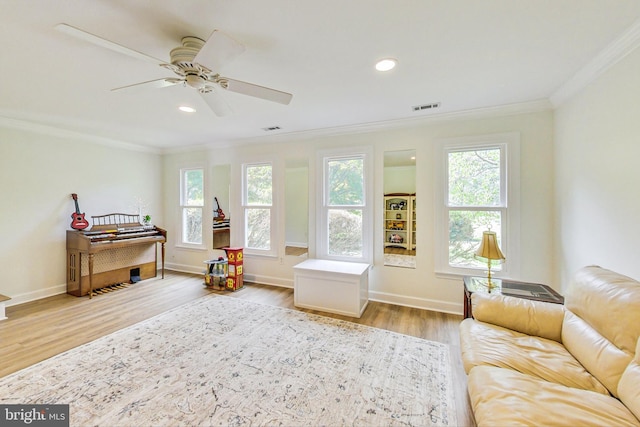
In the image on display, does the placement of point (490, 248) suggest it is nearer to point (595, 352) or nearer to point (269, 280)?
point (595, 352)

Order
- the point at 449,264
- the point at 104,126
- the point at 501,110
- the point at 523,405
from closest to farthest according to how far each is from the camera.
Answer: the point at 523,405, the point at 501,110, the point at 449,264, the point at 104,126

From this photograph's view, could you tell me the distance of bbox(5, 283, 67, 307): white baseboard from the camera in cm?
341

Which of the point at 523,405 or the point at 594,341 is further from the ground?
the point at 594,341

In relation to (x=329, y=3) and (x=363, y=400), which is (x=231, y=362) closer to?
(x=363, y=400)

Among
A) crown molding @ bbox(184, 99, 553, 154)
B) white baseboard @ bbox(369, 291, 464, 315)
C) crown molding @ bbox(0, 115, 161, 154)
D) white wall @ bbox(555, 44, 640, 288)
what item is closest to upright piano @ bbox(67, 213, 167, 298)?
crown molding @ bbox(0, 115, 161, 154)

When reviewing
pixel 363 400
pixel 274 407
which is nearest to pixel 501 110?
pixel 363 400

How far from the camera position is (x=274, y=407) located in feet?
5.57

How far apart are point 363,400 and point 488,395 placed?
0.86m

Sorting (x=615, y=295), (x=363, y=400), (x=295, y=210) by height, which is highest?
(x=295, y=210)

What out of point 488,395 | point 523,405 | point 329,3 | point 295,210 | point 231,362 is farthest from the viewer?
point 295,210

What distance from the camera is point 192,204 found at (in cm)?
512

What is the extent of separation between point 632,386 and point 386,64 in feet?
7.61

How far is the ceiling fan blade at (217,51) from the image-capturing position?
1.38 meters

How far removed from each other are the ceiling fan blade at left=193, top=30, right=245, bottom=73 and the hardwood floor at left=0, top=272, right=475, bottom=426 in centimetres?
267
